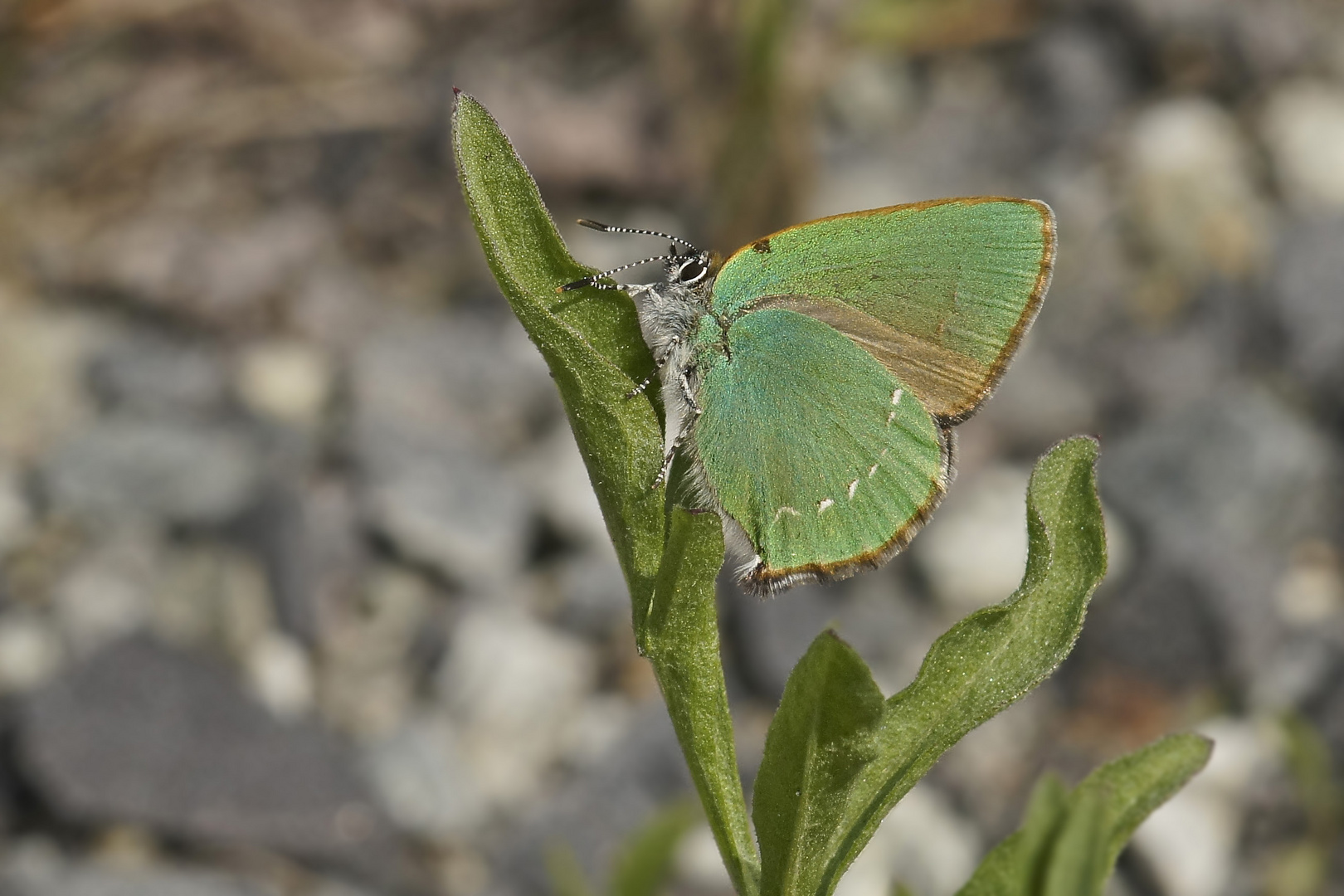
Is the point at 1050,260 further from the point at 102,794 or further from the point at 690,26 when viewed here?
the point at 690,26

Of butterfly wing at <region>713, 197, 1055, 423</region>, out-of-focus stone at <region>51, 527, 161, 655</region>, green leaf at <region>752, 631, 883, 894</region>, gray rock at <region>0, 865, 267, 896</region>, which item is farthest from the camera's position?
out-of-focus stone at <region>51, 527, 161, 655</region>

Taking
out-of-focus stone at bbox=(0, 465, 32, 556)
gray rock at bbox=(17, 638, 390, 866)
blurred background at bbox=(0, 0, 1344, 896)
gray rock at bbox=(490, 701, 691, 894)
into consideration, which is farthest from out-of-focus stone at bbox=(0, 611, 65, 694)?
gray rock at bbox=(490, 701, 691, 894)

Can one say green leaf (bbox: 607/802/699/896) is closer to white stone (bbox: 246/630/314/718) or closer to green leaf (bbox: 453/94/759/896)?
green leaf (bbox: 453/94/759/896)

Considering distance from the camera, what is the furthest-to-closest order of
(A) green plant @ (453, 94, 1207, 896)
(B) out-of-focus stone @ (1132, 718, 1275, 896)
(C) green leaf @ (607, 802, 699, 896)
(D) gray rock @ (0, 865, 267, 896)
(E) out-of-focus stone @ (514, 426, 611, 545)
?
(E) out-of-focus stone @ (514, 426, 611, 545), (B) out-of-focus stone @ (1132, 718, 1275, 896), (D) gray rock @ (0, 865, 267, 896), (C) green leaf @ (607, 802, 699, 896), (A) green plant @ (453, 94, 1207, 896)

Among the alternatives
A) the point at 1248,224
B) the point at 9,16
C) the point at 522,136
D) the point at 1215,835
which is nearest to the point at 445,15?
the point at 522,136

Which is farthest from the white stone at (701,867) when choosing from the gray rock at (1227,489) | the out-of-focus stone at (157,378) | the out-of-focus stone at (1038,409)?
the out-of-focus stone at (157,378)

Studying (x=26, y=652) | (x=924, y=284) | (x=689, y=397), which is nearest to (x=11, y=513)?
(x=26, y=652)

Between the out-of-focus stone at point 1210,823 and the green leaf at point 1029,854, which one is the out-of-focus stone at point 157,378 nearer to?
the out-of-focus stone at point 1210,823

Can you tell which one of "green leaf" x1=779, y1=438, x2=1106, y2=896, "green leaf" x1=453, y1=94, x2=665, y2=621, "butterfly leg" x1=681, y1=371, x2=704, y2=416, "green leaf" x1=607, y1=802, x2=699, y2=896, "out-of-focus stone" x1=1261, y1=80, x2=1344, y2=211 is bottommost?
"green leaf" x1=779, y1=438, x2=1106, y2=896

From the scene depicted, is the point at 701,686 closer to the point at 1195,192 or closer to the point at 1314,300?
the point at 1314,300
